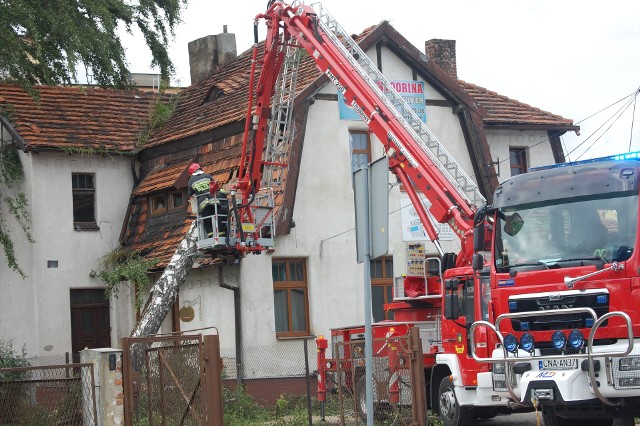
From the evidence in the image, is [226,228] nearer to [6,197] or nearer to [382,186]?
[6,197]

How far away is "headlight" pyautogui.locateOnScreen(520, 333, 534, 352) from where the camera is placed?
1461 centimetres

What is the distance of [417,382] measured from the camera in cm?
1547

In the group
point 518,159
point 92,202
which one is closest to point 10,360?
point 92,202

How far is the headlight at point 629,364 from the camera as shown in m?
13.5

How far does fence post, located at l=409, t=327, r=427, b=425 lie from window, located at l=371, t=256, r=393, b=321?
1237cm

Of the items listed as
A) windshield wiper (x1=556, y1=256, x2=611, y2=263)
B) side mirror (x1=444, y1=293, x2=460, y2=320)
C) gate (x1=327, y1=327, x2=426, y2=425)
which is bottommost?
gate (x1=327, y1=327, x2=426, y2=425)

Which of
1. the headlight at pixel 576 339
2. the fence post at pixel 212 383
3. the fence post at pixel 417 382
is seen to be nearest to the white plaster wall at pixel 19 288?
the fence post at pixel 212 383

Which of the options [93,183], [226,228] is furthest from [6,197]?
[226,228]

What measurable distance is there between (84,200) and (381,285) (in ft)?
27.0

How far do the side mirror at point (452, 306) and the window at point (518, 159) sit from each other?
1404cm

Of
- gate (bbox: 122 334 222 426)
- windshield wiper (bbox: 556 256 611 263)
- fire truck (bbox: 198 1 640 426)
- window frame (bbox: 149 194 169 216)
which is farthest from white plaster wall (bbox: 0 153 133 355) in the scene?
windshield wiper (bbox: 556 256 611 263)

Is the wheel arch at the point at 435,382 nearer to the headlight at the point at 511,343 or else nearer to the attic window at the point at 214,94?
the headlight at the point at 511,343

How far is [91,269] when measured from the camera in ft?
97.2

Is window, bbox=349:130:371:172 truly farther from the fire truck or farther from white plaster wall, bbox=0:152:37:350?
white plaster wall, bbox=0:152:37:350
